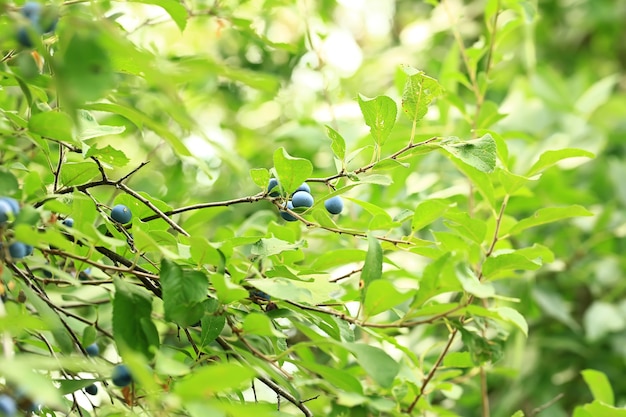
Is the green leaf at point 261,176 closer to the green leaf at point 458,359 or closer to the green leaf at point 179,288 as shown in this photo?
the green leaf at point 179,288

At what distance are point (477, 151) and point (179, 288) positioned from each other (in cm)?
30

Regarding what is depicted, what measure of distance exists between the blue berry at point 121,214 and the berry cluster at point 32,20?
0.20 meters

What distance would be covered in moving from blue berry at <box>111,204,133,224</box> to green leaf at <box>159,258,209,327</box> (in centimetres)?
10

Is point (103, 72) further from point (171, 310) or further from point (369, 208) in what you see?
point (369, 208)

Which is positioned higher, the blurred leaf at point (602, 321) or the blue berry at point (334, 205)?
A: the blue berry at point (334, 205)

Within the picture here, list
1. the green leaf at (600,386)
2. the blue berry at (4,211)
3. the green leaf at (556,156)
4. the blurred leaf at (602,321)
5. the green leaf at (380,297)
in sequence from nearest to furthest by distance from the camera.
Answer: the blue berry at (4,211) → the green leaf at (380,297) → the green leaf at (556,156) → the green leaf at (600,386) → the blurred leaf at (602,321)

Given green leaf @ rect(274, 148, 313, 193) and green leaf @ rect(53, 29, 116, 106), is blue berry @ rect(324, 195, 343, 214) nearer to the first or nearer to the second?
green leaf @ rect(274, 148, 313, 193)

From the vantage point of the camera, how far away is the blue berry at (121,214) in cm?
68

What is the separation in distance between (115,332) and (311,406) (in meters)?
0.30

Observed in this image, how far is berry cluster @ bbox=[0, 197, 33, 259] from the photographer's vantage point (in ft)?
1.72

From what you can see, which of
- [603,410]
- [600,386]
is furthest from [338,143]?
[600,386]

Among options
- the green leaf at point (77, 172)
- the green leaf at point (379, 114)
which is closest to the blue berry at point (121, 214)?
the green leaf at point (77, 172)

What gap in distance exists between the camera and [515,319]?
73 centimetres

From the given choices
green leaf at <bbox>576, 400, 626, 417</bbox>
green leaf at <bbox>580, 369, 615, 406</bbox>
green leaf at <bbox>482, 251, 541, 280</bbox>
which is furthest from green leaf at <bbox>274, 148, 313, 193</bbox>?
green leaf at <bbox>580, 369, 615, 406</bbox>
